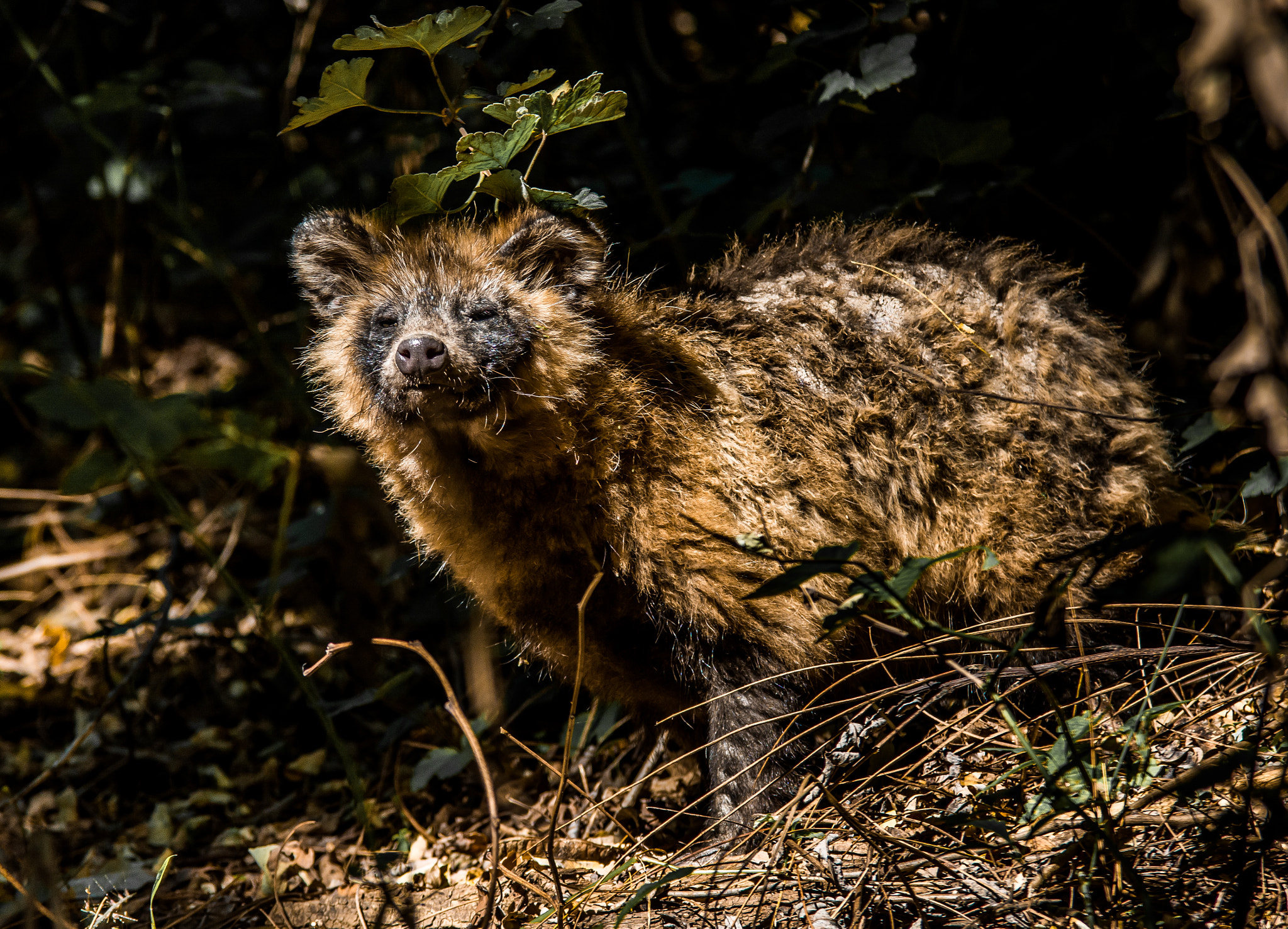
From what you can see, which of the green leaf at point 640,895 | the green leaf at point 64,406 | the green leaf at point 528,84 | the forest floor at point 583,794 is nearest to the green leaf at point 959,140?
the green leaf at point 528,84

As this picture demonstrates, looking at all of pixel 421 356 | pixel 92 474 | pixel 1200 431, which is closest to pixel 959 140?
pixel 1200 431

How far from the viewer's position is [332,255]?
3490mm

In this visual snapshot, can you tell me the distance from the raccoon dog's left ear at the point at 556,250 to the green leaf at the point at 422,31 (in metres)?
0.67

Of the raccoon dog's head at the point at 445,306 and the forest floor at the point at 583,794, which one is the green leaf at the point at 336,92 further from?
the forest floor at the point at 583,794

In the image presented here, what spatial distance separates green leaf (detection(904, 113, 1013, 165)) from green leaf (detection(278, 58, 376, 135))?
77.8 inches

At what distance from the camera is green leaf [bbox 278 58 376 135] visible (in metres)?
2.80

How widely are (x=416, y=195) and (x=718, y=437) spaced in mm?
1186

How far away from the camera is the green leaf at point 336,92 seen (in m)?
2.80

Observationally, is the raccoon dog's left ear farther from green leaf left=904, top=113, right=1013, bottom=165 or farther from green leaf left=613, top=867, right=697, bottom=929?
green leaf left=613, top=867, right=697, bottom=929

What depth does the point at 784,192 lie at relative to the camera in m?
3.91

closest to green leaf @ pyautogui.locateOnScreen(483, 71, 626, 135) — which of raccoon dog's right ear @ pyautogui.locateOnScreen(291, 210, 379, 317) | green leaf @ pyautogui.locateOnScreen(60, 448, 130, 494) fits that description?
raccoon dog's right ear @ pyautogui.locateOnScreen(291, 210, 379, 317)

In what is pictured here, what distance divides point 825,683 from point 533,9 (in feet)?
8.81

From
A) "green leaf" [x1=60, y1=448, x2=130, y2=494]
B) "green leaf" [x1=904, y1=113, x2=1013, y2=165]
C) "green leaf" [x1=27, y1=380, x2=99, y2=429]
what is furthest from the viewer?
"green leaf" [x1=60, y1=448, x2=130, y2=494]

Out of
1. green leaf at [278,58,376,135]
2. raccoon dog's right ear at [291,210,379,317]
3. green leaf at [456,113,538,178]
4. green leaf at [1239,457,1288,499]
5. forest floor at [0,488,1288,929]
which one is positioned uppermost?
green leaf at [278,58,376,135]
